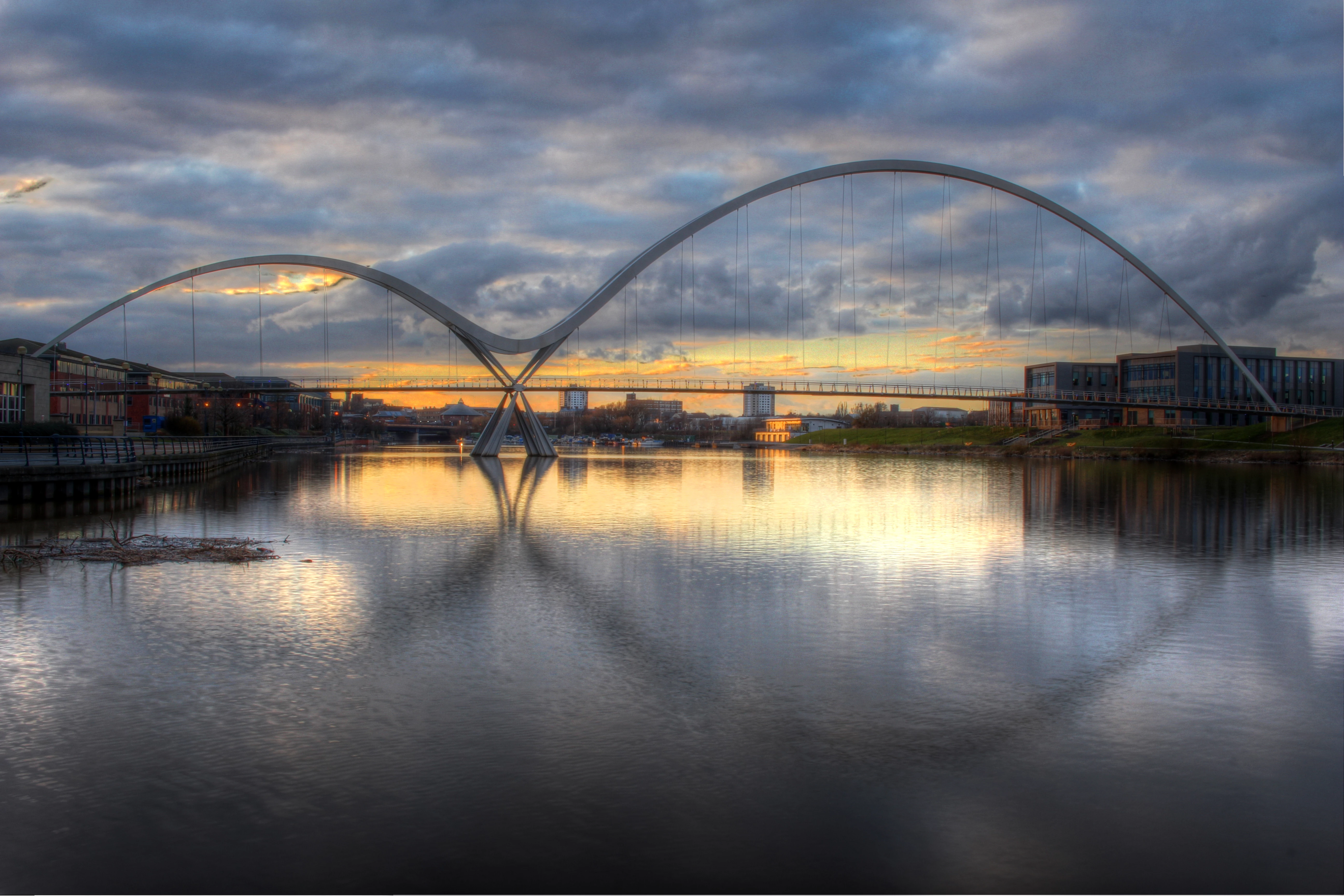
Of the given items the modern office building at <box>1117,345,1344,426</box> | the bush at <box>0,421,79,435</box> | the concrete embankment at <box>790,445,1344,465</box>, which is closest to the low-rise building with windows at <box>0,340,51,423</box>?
the bush at <box>0,421,79,435</box>

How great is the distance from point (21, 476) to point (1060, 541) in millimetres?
23523

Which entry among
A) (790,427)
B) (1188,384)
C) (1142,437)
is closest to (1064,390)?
(1188,384)

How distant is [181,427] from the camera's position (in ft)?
212

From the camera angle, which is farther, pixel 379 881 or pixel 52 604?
pixel 52 604

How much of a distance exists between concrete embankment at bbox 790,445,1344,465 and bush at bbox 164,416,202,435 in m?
55.4

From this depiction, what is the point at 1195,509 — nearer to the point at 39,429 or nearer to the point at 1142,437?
the point at 39,429

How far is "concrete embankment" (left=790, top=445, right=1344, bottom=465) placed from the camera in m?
54.2

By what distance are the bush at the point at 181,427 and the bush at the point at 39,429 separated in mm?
23141

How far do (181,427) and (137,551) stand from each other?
57.1m

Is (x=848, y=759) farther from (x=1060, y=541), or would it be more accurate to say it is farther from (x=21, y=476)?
(x=21, y=476)

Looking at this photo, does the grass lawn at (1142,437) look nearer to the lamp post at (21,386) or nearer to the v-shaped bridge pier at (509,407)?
the v-shaped bridge pier at (509,407)

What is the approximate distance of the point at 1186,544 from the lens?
16.7 meters

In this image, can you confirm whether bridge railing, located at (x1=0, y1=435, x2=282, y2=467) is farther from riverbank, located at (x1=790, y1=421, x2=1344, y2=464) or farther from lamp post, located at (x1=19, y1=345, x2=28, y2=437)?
riverbank, located at (x1=790, y1=421, x2=1344, y2=464)

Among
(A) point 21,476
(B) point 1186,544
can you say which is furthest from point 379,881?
(A) point 21,476
